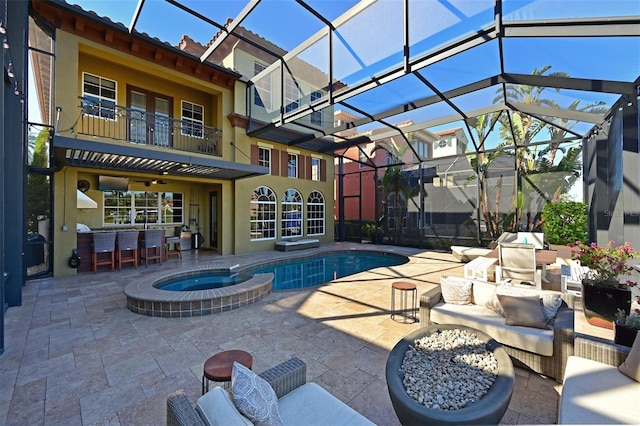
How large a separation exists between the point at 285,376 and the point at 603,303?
5.04 meters

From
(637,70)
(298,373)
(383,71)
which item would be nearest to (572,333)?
(298,373)

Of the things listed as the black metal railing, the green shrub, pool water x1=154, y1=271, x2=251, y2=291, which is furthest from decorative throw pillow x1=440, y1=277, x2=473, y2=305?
the black metal railing

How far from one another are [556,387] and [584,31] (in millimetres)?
5286

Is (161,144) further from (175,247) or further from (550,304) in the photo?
(550,304)

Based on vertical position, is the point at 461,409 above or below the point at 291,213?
below

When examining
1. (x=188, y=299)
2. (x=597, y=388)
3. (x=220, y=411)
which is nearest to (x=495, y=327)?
(x=597, y=388)

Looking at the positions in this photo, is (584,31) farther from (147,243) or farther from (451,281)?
(147,243)

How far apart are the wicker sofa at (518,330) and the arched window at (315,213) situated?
10.8 meters

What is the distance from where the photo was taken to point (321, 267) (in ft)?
34.2

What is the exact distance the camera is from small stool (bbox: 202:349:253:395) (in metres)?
2.24

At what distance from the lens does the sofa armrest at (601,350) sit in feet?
7.69

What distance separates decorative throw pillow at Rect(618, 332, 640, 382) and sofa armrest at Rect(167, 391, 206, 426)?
10.3 feet

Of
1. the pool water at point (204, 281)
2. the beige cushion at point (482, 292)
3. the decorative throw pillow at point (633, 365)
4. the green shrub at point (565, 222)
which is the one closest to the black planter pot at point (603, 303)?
the beige cushion at point (482, 292)

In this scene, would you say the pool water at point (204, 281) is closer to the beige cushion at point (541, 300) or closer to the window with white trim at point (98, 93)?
the beige cushion at point (541, 300)
